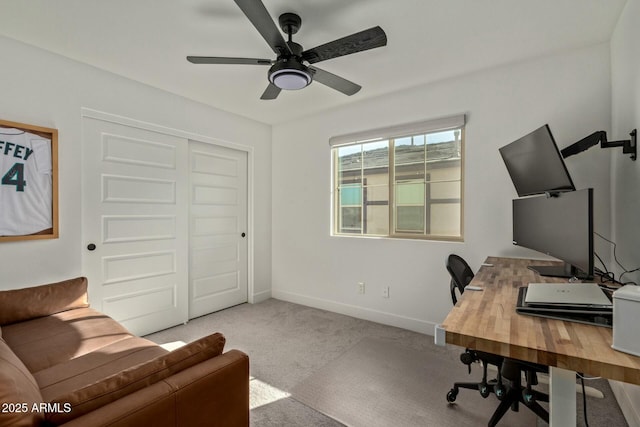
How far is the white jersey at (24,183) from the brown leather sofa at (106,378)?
54 cm

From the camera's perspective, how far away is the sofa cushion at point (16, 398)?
78cm

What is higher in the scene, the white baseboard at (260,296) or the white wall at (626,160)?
the white wall at (626,160)

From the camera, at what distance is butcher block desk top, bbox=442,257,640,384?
0.81 m

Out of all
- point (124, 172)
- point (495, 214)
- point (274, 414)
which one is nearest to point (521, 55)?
point (495, 214)

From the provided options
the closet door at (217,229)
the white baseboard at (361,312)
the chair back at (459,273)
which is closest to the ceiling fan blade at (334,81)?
the chair back at (459,273)

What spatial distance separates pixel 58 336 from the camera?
184cm

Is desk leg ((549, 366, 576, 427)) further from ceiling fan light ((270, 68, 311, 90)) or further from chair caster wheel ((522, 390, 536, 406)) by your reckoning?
ceiling fan light ((270, 68, 311, 90))

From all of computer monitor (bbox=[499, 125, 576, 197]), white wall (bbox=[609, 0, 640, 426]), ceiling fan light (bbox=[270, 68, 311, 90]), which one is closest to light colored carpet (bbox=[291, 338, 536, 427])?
white wall (bbox=[609, 0, 640, 426])

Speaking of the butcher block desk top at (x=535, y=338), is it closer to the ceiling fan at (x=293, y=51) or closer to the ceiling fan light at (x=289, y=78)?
the ceiling fan at (x=293, y=51)

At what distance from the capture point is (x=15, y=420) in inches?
30.5

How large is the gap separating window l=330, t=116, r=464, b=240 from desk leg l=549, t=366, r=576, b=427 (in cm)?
196

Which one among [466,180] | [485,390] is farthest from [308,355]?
[466,180]

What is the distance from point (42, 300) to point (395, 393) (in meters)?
2.58

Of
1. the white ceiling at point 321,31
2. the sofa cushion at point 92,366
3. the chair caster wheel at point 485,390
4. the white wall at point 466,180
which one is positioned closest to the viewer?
the sofa cushion at point 92,366
